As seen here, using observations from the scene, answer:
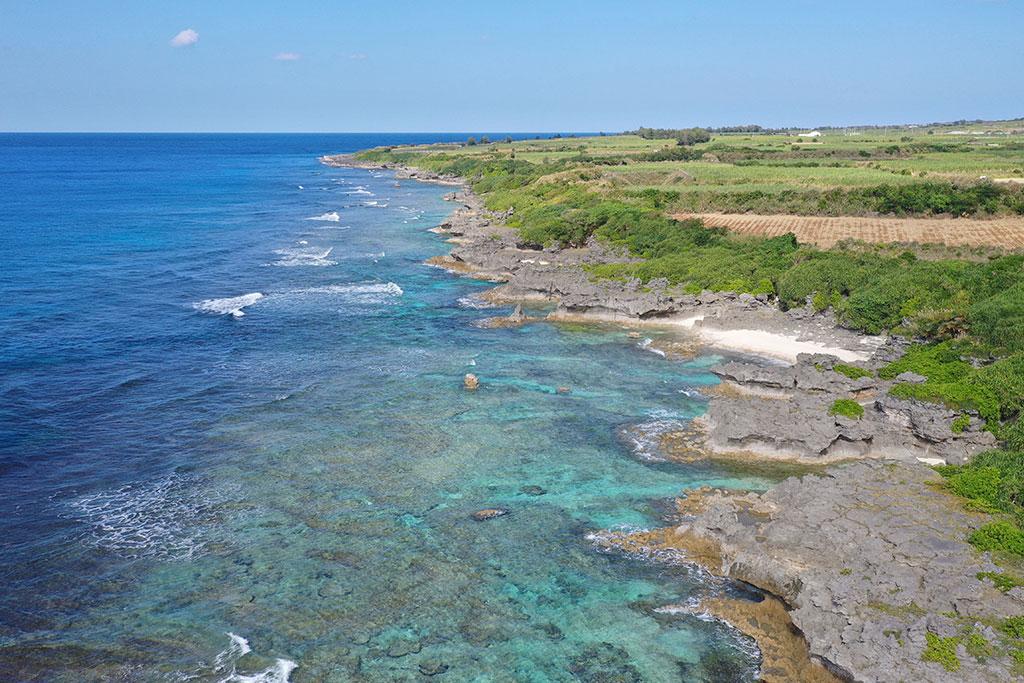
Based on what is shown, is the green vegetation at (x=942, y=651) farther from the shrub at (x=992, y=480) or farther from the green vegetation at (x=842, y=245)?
the green vegetation at (x=842, y=245)

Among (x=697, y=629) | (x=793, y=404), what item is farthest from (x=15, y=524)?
Answer: (x=793, y=404)

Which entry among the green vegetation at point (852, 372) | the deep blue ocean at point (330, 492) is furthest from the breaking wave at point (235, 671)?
the green vegetation at point (852, 372)

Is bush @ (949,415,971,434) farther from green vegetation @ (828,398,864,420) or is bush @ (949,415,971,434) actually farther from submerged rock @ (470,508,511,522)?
submerged rock @ (470,508,511,522)

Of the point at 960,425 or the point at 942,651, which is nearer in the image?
the point at 942,651

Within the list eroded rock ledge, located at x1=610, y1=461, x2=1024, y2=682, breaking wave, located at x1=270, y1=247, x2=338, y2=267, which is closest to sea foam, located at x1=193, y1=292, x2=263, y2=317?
breaking wave, located at x1=270, y1=247, x2=338, y2=267

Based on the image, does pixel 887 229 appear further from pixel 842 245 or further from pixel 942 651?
pixel 942 651

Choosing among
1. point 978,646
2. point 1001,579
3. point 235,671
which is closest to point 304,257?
point 235,671
